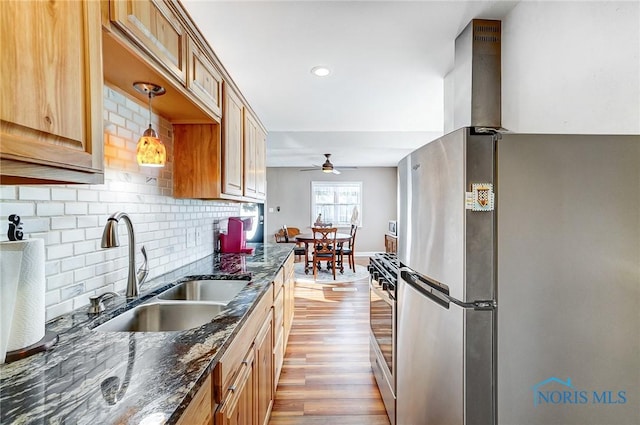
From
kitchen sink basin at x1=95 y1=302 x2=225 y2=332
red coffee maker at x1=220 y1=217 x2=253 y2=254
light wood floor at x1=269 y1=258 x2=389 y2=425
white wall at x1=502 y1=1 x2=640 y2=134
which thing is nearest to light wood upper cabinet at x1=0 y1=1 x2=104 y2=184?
kitchen sink basin at x1=95 y1=302 x2=225 y2=332

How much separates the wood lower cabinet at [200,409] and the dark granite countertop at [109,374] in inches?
2.4

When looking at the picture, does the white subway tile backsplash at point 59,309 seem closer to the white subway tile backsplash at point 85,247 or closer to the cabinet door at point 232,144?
the white subway tile backsplash at point 85,247

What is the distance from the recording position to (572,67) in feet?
4.46

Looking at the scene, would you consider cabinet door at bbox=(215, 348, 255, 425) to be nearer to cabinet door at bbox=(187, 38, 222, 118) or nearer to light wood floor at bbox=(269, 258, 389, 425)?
light wood floor at bbox=(269, 258, 389, 425)

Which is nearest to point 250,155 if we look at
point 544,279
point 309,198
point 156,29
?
point 156,29

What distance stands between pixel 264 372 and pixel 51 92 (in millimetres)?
1556

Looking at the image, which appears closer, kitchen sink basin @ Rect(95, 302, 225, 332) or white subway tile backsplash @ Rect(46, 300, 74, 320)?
white subway tile backsplash @ Rect(46, 300, 74, 320)

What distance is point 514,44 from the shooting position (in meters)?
1.76

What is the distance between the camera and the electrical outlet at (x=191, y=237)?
91.5 inches

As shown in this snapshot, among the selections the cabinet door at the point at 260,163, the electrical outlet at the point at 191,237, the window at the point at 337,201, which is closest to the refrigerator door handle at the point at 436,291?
the electrical outlet at the point at 191,237

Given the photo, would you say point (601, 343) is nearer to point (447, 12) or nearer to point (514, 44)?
point (514, 44)

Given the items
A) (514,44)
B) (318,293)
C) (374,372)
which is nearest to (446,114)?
(514,44)

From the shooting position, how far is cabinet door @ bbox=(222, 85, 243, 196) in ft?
6.80

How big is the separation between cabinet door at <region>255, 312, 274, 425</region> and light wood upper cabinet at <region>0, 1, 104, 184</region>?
3.67 ft
